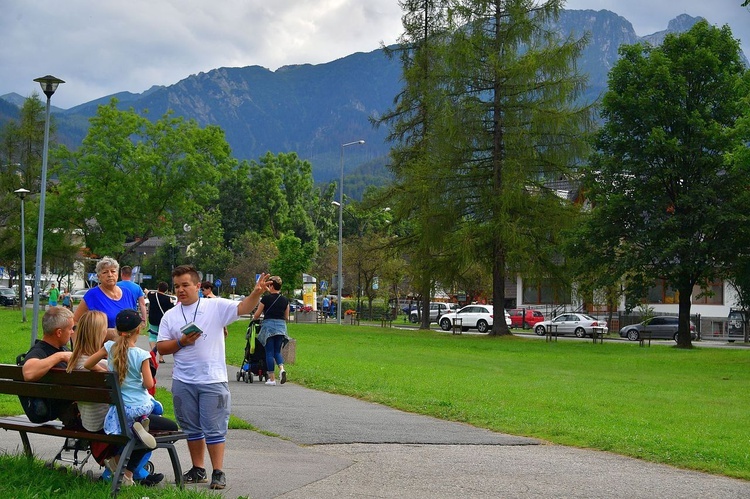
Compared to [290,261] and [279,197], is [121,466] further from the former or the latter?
[279,197]

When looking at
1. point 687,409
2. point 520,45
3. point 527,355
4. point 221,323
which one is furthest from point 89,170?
point 221,323

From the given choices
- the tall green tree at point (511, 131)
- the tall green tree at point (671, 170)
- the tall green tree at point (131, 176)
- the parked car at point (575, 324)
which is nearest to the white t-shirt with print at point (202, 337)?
the tall green tree at point (671, 170)

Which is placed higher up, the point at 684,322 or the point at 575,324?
the point at 684,322

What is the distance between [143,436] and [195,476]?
740 millimetres

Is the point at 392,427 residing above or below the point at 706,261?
below

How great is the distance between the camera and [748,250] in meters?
42.7

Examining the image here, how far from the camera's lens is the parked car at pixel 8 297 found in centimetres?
8572

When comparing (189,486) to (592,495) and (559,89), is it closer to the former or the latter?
(592,495)

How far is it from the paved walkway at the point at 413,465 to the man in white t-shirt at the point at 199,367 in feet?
1.18

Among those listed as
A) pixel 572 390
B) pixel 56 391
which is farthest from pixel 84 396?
pixel 572 390

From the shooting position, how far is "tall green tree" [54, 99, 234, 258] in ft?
204

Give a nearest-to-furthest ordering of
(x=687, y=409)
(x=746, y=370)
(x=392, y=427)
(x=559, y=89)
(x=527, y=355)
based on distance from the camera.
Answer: (x=392, y=427)
(x=687, y=409)
(x=746, y=370)
(x=527, y=355)
(x=559, y=89)

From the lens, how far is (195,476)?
8.12m

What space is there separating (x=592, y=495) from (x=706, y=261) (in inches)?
1424
